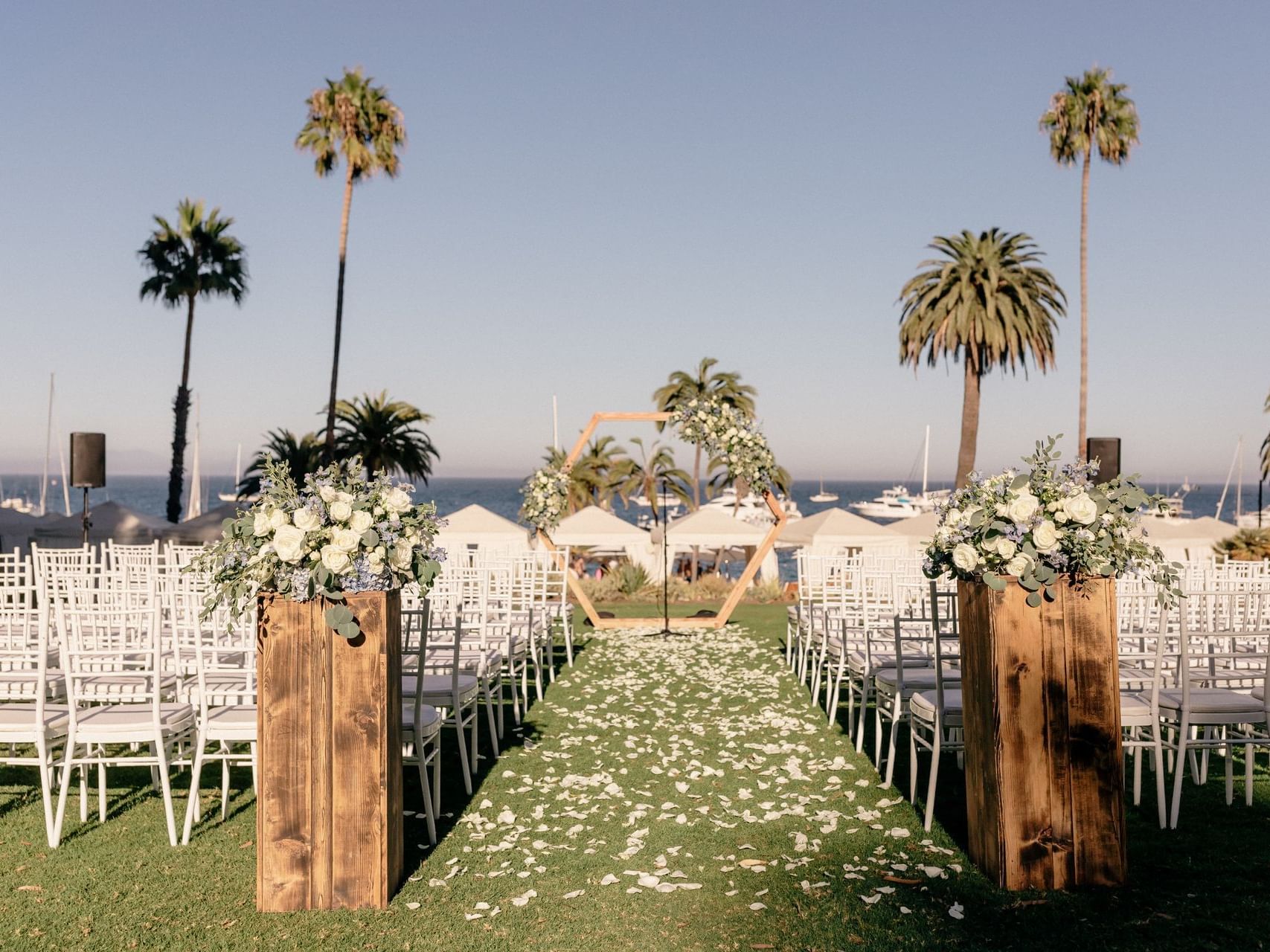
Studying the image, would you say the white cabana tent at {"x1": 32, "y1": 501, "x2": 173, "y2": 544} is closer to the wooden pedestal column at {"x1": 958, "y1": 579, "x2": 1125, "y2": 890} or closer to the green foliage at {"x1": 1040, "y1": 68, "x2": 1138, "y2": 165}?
the wooden pedestal column at {"x1": 958, "y1": 579, "x2": 1125, "y2": 890}

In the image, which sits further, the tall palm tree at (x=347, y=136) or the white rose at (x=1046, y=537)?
the tall palm tree at (x=347, y=136)

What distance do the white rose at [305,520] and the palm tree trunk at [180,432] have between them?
2350 cm

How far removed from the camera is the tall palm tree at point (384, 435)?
27500 mm

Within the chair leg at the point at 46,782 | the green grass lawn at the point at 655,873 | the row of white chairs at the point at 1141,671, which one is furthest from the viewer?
the row of white chairs at the point at 1141,671

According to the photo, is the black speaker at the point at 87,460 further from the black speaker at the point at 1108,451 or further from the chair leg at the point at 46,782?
the black speaker at the point at 1108,451

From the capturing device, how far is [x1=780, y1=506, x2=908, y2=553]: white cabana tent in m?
18.0

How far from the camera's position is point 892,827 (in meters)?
4.82

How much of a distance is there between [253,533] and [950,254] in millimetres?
19557

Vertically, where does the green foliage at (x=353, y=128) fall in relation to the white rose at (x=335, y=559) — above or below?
above

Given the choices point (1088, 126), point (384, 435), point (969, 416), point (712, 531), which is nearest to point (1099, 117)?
point (1088, 126)

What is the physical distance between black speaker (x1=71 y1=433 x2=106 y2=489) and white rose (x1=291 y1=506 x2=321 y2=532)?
31.2 feet

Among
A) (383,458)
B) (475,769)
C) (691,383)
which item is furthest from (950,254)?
(475,769)

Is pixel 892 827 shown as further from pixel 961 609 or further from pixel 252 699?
pixel 252 699

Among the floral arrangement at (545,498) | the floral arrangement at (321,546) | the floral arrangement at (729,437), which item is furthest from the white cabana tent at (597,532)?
the floral arrangement at (321,546)
